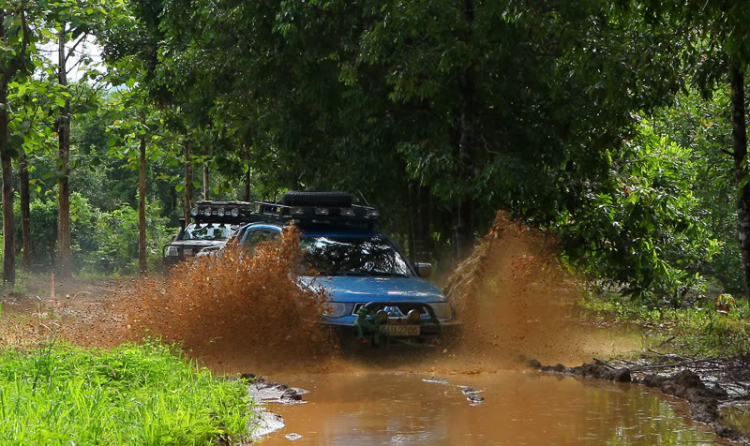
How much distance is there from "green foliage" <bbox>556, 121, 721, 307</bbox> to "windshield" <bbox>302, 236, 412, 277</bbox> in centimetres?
482

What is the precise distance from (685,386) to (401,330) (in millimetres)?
3211

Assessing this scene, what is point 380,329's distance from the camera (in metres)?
11.2

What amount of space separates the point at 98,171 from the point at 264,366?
146 feet

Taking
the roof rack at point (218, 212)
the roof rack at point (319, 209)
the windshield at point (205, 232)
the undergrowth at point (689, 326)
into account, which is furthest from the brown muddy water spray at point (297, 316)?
the windshield at point (205, 232)

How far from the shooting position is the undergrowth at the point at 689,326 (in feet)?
42.0

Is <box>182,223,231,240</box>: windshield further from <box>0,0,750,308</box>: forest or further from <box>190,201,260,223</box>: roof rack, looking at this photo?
<box>0,0,750,308</box>: forest

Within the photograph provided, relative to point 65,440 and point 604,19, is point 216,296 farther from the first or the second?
point 604,19

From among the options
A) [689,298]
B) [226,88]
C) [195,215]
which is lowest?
[689,298]

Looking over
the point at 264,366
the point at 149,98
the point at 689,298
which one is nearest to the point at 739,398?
the point at 264,366

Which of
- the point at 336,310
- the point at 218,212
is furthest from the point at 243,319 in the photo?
the point at 218,212

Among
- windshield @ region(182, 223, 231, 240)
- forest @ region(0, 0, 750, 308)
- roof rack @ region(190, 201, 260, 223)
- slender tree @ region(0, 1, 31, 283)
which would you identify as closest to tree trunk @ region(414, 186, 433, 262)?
forest @ region(0, 0, 750, 308)

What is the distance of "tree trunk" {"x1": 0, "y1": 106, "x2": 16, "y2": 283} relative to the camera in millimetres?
20812

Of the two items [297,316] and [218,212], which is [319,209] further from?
[218,212]

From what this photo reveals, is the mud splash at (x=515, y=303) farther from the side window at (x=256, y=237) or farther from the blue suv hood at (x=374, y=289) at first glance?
the side window at (x=256, y=237)
